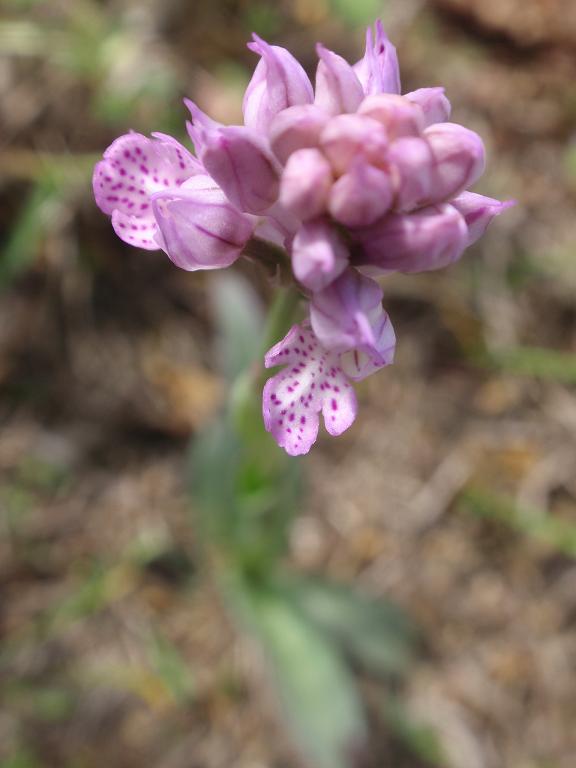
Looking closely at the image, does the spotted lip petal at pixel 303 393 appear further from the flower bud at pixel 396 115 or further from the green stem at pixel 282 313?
the flower bud at pixel 396 115

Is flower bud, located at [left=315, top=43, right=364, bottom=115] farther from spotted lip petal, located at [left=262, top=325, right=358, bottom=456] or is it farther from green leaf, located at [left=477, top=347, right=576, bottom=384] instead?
green leaf, located at [left=477, top=347, right=576, bottom=384]

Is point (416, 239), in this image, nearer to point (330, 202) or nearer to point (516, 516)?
point (330, 202)

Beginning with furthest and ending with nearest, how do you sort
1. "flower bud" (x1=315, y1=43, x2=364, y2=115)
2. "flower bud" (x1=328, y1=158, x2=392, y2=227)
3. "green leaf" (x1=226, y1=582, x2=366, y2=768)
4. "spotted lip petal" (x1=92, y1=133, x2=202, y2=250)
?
1. "green leaf" (x1=226, y1=582, x2=366, y2=768)
2. "spotted lip petal" (x1=92, y1=133, x2=202, y2=250)
3. "flower bud" (x1=315, y1=43, x2=364, y2=115)
4. "flower bud" (x1=328, y1=158, x2=392, y2=227)

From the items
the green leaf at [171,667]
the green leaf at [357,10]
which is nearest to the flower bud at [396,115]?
the green leaf at [171,667]

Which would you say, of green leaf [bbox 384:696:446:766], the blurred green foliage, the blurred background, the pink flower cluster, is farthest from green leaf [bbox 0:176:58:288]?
green leaf [bbox 384:696:446:766]

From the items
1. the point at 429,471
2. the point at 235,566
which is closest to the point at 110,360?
the point at 235,566

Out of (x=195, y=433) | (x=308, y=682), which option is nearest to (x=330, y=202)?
(x=308, y=682)

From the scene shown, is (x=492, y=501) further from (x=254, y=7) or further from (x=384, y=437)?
(x=254, y=7)
